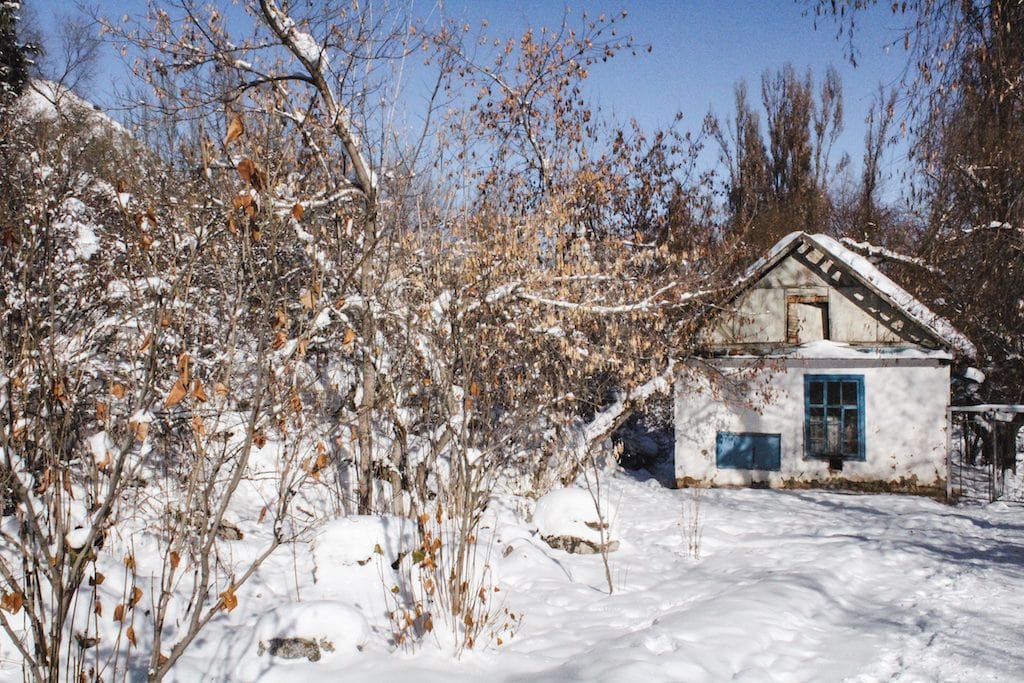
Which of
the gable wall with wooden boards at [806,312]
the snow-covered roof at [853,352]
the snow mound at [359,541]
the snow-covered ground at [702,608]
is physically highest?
the gable wall with wooden boards at [806,312]

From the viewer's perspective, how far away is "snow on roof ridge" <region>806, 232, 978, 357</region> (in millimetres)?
12453

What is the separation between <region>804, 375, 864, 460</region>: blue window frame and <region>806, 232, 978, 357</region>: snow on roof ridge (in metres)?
1.43

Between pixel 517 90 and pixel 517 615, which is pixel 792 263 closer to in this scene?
pixel 517 90

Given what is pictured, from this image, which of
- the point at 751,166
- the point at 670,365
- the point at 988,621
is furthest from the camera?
the point at 751,166

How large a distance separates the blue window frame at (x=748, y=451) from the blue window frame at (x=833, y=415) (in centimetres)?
54

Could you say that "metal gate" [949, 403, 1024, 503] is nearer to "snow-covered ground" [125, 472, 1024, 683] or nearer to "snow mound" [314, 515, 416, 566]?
"snow-covered ground" [125, 472, 1024, 683]

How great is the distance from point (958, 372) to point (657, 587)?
11.0 meters

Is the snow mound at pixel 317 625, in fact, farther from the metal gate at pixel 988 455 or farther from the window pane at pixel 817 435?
the metal gate at pixel 988 455

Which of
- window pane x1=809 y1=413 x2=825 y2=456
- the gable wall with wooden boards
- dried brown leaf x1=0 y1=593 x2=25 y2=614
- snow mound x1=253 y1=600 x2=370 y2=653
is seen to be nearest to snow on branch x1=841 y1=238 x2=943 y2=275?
the gable wall with wooden boards

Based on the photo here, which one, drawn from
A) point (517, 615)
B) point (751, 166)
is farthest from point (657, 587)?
point (751, 166)

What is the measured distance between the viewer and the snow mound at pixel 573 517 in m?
8.38

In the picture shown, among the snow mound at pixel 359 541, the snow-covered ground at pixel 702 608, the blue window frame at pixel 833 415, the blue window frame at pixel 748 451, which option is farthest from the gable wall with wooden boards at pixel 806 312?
the snow mound at pixel 359 541

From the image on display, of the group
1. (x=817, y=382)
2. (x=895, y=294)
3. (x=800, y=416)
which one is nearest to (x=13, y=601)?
(x=800, y=416)

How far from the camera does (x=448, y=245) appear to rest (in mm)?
8914
